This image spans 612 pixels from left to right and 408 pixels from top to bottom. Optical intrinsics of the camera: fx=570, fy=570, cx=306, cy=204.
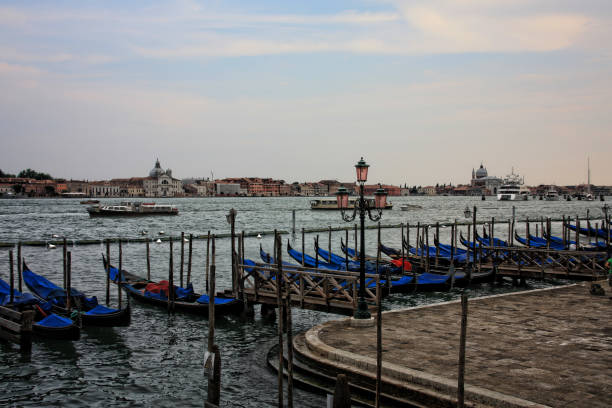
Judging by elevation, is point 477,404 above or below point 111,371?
above

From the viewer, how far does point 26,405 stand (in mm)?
7660

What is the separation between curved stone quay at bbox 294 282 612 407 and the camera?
5.66 m

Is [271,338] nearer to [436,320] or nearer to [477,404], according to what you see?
[436,320]

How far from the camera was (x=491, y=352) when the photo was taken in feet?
23.0

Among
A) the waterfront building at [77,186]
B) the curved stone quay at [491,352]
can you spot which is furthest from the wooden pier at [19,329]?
the waterfront building at [77,186]

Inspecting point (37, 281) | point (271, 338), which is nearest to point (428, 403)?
point (271, 338)

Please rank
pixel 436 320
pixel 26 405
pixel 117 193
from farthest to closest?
pixel 117 193 → pixel 436 320 → pixel 26 405

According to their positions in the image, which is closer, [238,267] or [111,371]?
[111,371]

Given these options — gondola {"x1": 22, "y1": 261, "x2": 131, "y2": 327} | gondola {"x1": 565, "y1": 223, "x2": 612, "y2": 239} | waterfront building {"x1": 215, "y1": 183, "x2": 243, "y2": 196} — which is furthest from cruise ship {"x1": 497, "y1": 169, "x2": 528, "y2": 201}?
gondola {"x1": 22, "y1": 261, "x2": 131, "y2": 327}

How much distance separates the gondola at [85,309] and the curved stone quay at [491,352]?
14.5ft

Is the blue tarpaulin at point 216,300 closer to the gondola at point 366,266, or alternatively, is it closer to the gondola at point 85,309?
the gondola at point 85,309

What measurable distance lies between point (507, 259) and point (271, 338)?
934 cm

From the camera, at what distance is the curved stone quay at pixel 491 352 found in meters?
→ 5.66

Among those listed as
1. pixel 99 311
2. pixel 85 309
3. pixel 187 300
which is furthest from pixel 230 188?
pixel 99 311
